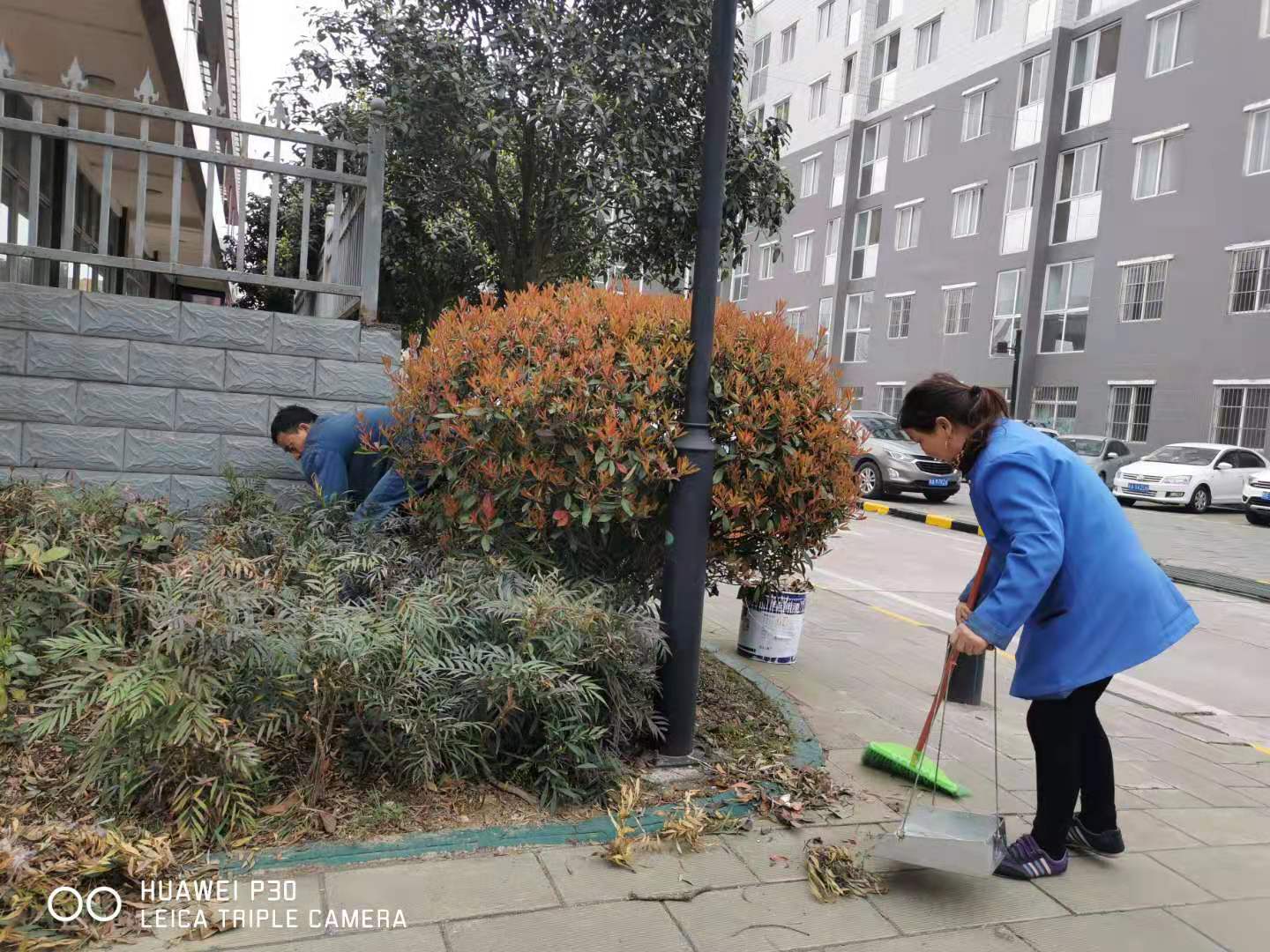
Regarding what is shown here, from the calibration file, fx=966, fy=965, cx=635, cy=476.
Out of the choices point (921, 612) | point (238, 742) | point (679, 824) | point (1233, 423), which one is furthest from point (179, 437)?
A: point (1233, 423)

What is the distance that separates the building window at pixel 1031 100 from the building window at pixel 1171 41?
2811 mm

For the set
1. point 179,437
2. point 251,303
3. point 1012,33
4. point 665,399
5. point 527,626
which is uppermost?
point 1012,33

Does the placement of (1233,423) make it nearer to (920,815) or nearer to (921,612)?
(921,612)

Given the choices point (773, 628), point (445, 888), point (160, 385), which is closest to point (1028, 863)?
point (445, 888)

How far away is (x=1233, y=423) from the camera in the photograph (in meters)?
20.7

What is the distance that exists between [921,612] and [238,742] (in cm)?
627

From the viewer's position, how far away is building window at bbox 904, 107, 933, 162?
2880cm

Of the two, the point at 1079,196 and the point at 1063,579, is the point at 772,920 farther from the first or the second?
the point at 1079,196

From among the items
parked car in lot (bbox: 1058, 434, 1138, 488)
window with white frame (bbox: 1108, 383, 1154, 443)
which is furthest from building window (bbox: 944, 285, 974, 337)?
parked car in lot (bbox: 1058, 434, 1138, 488)

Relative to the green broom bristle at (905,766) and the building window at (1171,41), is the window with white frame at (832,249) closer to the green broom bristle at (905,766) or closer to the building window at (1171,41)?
the building window at (1171,41)

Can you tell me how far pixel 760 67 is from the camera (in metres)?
38.1

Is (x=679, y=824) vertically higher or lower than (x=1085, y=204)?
lower

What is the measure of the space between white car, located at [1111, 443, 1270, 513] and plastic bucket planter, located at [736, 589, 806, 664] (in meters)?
16.7

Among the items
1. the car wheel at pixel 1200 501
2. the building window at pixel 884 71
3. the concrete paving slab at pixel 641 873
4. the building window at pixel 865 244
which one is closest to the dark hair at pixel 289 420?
the concrete paving slab at pixel 641 873
